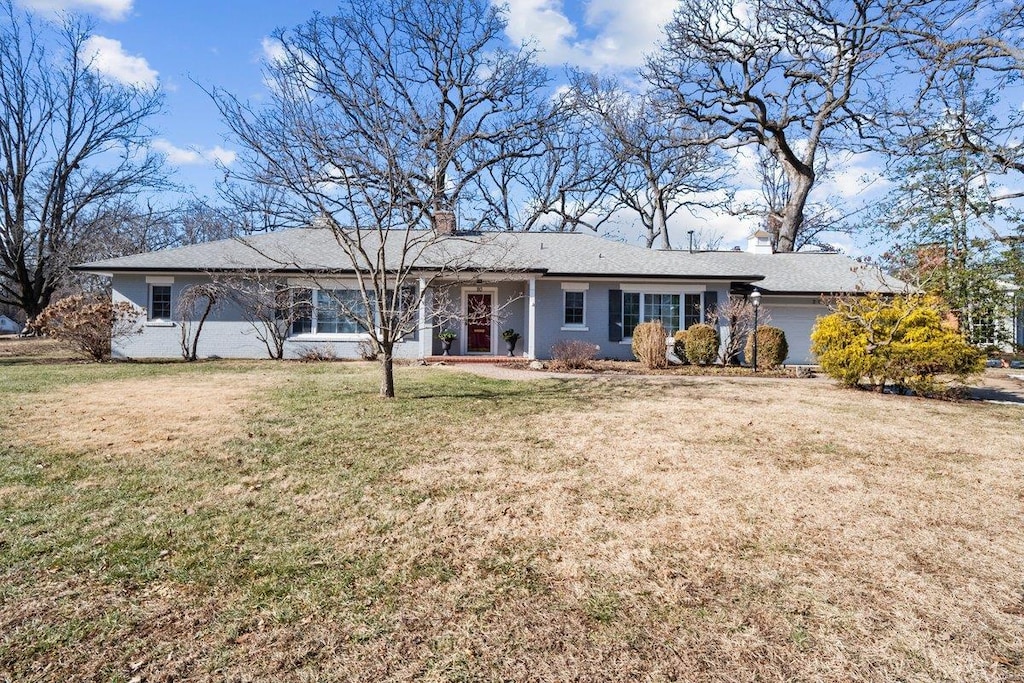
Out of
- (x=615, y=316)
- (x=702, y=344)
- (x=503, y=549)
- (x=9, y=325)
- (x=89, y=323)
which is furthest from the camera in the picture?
(x=9, y=325)

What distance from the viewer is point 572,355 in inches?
573

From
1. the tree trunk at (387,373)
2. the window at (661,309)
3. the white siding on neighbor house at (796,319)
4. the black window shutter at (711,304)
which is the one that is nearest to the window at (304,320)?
the tree trunk at (387,373)

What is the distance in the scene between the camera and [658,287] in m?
16.7

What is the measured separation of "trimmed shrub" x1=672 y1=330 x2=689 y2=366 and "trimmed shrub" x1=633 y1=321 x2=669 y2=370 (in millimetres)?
1016

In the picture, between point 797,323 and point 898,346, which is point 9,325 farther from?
point 898,346

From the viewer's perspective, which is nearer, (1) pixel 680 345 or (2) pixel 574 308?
(1) pixel 680 345

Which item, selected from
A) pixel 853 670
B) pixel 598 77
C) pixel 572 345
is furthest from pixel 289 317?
pixel 598 77

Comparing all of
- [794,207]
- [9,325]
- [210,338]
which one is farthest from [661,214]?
[9,325]

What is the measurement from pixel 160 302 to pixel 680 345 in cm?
1565

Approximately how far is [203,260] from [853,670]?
→ 59.0 ft

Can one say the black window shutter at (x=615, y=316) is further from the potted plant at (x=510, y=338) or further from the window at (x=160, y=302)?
the window at (x=160, y=302)

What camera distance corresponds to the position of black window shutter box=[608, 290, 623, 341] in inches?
652

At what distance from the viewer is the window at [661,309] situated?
16703 millimetres

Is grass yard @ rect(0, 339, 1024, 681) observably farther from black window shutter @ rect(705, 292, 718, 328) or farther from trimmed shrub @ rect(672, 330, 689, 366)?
black window shutter @ rect(705, 292, 718, 328)
